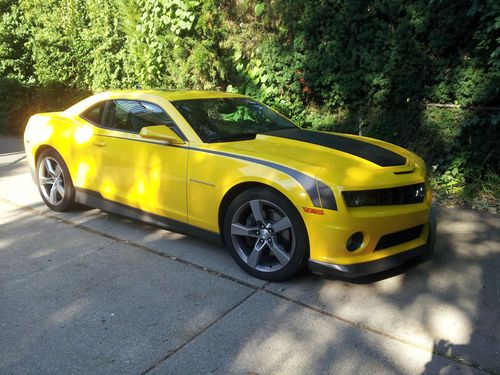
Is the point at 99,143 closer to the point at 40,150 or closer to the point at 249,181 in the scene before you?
the point at 40,150

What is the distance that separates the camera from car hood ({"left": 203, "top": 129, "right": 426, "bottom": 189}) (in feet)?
11.3

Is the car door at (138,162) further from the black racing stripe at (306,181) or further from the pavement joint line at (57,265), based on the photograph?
the black racing stripe at (306,181)

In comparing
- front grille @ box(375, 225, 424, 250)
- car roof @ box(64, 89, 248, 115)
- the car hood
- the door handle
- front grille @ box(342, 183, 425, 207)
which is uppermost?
car roof @ box(64, 89, 248, 115)

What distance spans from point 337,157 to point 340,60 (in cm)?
348

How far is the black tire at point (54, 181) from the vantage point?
5.32 meters

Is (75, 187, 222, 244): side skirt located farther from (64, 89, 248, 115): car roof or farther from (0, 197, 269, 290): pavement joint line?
(64, 89, 248, 115): car roof

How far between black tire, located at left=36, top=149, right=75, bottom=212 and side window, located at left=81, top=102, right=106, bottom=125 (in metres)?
0.58

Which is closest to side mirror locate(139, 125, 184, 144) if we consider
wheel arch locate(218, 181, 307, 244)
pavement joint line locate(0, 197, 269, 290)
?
wheel arch locate(218, 181, 307, 244)

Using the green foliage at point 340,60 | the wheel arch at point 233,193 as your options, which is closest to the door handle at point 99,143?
the wheel arch at point 233,193

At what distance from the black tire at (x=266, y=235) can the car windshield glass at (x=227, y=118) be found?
742 mm

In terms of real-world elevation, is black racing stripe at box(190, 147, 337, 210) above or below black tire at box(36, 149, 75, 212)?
above

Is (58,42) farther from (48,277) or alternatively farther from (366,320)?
(366,320)

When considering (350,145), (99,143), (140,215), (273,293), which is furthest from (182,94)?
(273,293)

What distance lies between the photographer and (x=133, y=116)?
15.4ft
